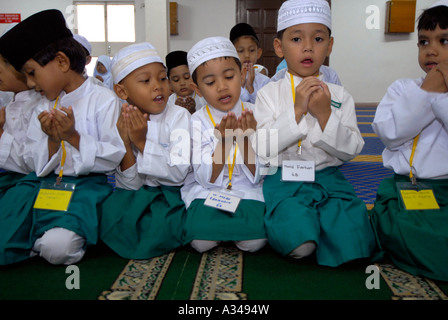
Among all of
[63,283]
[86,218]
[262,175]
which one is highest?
[262,175]

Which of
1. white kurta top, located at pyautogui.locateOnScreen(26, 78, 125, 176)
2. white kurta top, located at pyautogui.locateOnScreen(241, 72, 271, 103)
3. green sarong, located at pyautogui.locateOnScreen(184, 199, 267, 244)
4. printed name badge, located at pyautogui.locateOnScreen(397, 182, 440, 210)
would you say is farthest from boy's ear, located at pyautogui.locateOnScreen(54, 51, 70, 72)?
printed name badge, located at pyautogui.locateOnScreen(397, 182, 440, 210)

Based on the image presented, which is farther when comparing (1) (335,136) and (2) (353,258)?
(1) (335,136)

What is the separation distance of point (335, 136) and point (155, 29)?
3326 mm

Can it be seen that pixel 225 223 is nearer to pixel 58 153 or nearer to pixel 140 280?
pixel 140 280

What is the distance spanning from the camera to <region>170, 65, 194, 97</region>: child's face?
3215 millimetres

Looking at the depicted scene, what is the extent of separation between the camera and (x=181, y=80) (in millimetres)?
3248

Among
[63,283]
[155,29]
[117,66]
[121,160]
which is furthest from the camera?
[155,29]

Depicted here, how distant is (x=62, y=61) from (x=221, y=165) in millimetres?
921

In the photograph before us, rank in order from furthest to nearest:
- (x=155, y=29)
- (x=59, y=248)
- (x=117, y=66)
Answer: (x=155, y=29) → (x=117, y=66) → (x=59, y=248)

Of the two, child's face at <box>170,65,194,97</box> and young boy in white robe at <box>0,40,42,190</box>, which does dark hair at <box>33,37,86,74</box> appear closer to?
young boy in white robe at <box>0,40,42,190</box>

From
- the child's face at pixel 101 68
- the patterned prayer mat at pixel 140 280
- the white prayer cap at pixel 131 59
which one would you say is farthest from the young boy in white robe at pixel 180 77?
the child's face at pixel 101 68

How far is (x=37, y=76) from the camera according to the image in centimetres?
182

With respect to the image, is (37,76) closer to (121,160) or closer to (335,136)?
(121,160)

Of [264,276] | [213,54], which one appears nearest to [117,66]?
[213,54]
